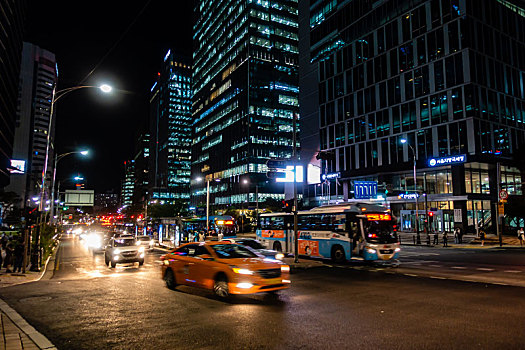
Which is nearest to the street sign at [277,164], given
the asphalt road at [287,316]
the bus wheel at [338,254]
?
the bus wheel at [338,254]

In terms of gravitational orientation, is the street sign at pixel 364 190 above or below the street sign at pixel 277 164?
below

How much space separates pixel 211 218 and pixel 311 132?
33.1 meters

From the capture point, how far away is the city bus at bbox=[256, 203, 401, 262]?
19.7 meters

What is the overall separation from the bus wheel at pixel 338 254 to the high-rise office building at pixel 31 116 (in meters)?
119

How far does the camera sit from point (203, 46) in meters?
130

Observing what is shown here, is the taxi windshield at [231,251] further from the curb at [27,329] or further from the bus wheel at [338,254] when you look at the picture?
the bus wheel at [338,254]

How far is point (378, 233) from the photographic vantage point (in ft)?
65.7

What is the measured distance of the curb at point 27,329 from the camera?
645 cm

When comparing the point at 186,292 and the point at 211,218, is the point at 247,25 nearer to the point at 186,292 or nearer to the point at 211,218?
the point at 211,218

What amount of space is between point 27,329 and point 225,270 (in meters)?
4.70

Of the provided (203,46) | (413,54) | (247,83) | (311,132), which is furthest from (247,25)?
(413,54)

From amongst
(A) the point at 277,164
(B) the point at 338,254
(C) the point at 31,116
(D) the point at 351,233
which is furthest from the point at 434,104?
(C) the point at 31,116

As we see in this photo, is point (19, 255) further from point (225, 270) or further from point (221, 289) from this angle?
point (225, 270)

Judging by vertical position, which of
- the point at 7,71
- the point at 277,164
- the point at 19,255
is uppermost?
the point at 7,71
